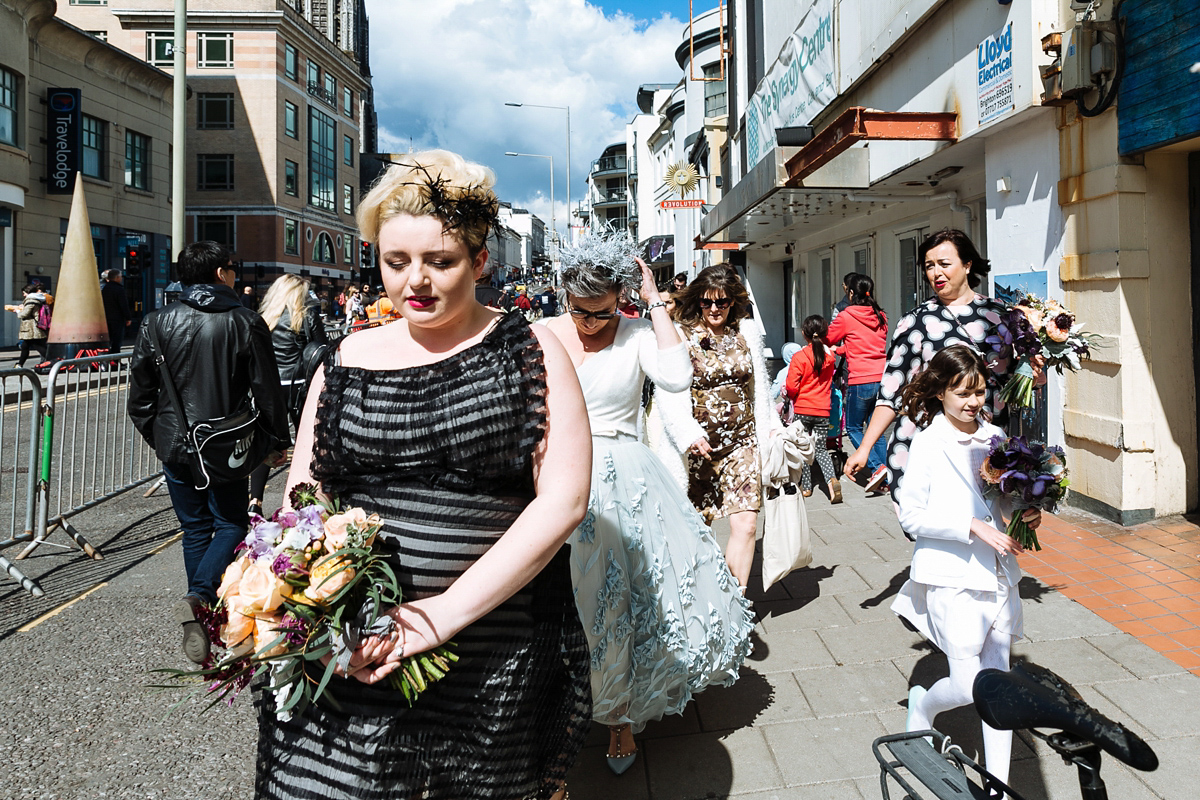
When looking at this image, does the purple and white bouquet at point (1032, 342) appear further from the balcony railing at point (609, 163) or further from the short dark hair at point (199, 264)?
the balcony railing at point (609, 163)

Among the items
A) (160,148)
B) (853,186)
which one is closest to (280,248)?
(160,148)

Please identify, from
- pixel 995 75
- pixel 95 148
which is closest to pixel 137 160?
pixel 95 148

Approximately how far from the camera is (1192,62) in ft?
16.6

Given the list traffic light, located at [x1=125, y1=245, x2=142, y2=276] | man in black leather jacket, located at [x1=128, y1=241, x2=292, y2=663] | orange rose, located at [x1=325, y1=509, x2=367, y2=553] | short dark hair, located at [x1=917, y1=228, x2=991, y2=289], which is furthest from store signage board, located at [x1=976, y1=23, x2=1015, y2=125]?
traffic light, located at [x1=125, y1=245, x2=142, y2=276]

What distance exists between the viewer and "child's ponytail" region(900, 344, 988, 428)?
291 centimetres

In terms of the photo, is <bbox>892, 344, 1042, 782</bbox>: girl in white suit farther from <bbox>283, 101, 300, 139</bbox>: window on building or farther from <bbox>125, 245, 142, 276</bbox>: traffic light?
<bbox>283, 101, 300, 139</bbox>: window on building

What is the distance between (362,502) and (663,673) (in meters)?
1.58

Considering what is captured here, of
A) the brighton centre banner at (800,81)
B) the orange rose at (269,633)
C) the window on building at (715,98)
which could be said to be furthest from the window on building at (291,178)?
the orange rose at (269,633)

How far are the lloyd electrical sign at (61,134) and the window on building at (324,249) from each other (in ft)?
77.2

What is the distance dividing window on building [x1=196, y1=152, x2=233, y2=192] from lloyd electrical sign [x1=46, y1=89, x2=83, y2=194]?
716 inches

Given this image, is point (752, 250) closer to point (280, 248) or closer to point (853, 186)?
point (853, 186)

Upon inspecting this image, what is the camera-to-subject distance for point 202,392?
447cm

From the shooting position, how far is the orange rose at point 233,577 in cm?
168

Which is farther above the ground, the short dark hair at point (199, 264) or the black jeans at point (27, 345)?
the black jeans at point (27, 345)
